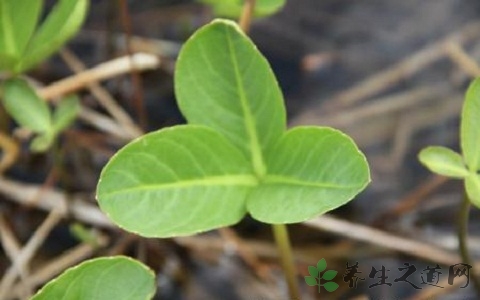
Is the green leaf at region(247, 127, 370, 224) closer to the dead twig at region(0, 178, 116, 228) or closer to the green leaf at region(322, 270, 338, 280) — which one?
the green leaf at region(322, 270, 338, 280)

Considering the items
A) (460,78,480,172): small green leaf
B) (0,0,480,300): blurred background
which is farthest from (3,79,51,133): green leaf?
(460,78,480,172): small green leaf

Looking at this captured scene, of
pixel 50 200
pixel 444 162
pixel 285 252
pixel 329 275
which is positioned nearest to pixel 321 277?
pixel 329 275

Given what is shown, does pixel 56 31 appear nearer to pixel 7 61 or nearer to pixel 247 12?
pixel 7 61

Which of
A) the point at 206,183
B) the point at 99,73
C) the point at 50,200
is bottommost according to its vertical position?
the point at 50,200

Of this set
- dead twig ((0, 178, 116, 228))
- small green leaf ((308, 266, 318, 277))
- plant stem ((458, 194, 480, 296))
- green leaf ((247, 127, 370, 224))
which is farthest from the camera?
dead twig ((0, 178, 116, 228))

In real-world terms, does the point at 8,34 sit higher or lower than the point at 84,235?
higher

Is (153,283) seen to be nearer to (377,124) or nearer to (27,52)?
(27,52)

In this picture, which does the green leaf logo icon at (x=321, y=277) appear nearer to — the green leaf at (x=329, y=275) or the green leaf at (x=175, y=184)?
the green leaf at (x=329, y=275)
